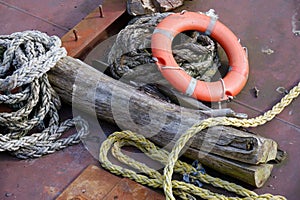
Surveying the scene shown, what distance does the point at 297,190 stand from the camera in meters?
2.73

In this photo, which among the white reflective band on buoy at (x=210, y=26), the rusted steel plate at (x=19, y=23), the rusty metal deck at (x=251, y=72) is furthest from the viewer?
the rusted steel plate at (x=19, y=23)

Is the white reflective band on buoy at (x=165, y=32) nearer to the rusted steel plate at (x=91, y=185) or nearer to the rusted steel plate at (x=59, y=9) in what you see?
the rusted steel plate at (x=59, y=9)

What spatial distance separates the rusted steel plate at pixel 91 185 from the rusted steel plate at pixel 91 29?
0.78m

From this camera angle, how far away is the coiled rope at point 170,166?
105 inches

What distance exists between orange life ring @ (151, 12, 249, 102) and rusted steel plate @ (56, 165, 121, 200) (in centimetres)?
61

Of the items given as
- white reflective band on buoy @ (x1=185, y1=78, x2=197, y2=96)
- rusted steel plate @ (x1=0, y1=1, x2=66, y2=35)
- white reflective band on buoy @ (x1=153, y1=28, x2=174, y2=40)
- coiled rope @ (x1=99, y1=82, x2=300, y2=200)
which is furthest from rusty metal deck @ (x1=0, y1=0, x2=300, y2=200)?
white reflective band on buoy @ (x1=153, y1=28, x2=174, y2=40)

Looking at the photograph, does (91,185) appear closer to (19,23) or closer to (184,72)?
(184,72)

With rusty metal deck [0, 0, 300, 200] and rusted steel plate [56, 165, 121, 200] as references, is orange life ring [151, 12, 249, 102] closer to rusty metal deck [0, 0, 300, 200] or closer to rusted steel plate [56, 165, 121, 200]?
rusty metal deck [0, 0, 300, 200]

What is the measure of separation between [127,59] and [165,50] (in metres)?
0.22

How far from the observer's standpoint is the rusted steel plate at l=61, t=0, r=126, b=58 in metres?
3.32

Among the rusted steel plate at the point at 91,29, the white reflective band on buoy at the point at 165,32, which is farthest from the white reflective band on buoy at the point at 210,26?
the rusted steel plate at the point at 91,29

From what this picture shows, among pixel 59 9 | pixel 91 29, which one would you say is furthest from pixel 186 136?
pixel 59 9

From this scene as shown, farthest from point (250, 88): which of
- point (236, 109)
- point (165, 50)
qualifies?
point (165, 50)

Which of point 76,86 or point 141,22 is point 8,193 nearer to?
point 76,86
